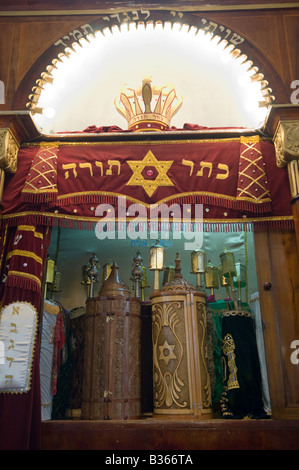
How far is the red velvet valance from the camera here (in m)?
3.07

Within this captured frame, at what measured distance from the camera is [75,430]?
2650 millimetres

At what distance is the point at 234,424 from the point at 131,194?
5.69 feet

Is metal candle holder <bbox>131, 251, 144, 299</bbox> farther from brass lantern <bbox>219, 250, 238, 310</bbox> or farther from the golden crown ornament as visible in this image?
the golden crown ornament

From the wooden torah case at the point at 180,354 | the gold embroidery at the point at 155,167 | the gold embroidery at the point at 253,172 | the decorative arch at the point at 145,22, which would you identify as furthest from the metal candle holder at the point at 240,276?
the decorative arch at the point at 145,22

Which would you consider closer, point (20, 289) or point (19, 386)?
point (19, 386)

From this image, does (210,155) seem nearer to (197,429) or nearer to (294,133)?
(294,133)

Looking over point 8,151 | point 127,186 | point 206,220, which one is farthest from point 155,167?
point 8,151

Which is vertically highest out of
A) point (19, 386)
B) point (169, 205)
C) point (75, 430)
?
point (169, 205)

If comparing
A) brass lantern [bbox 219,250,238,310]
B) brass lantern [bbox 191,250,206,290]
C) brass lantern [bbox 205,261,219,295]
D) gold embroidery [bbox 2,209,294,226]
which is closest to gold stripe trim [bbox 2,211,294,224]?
gold embroidery [bbox 2,209,294,226]

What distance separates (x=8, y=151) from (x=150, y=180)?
107 cm

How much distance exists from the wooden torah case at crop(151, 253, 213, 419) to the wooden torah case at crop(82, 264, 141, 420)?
157 mm

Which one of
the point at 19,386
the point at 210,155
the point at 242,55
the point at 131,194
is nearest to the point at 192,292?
the point at 131,194

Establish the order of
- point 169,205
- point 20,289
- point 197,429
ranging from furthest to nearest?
1. point 169,205
2. point 20,289
3. point 197,429

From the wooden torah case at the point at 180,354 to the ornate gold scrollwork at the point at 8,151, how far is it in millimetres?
1475
